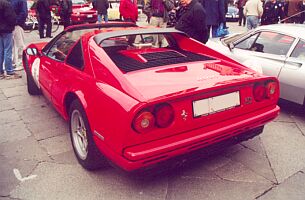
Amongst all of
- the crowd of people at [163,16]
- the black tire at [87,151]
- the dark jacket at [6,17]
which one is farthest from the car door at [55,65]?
the dark jacket at [6,17]

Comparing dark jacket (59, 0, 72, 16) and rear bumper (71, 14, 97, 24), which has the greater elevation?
dark jacket (59, 0, 72, 16)

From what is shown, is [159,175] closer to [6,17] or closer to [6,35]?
[6,17]

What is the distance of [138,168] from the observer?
2.39 m

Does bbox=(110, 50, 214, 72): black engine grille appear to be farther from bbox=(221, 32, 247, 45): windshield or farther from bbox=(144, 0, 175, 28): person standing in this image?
bbox=(144, 0, 175, 28): person standing

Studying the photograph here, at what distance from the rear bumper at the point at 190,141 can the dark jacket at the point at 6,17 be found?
467 centimetres

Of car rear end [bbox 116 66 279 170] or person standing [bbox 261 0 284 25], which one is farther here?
person standing [bbox 261 0 284 25]

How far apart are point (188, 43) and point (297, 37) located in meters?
1.84

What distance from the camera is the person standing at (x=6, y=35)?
5.93m

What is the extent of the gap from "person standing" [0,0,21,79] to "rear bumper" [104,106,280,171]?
4.69 meters

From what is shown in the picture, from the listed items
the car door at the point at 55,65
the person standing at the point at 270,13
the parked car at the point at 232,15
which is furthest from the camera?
the parked car at the point at 232,15

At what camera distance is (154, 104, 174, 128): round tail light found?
239 cm

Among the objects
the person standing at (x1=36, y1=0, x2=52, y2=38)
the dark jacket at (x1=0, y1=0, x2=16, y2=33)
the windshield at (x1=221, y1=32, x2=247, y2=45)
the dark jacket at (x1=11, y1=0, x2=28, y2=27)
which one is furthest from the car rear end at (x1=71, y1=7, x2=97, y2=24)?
the windshield at (x1=221, y1=32, x2=247, y2=45)

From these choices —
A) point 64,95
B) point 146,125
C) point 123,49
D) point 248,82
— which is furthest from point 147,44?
point 146,125

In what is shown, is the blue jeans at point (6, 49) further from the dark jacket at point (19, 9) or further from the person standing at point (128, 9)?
the person standing at point (128, 9)
